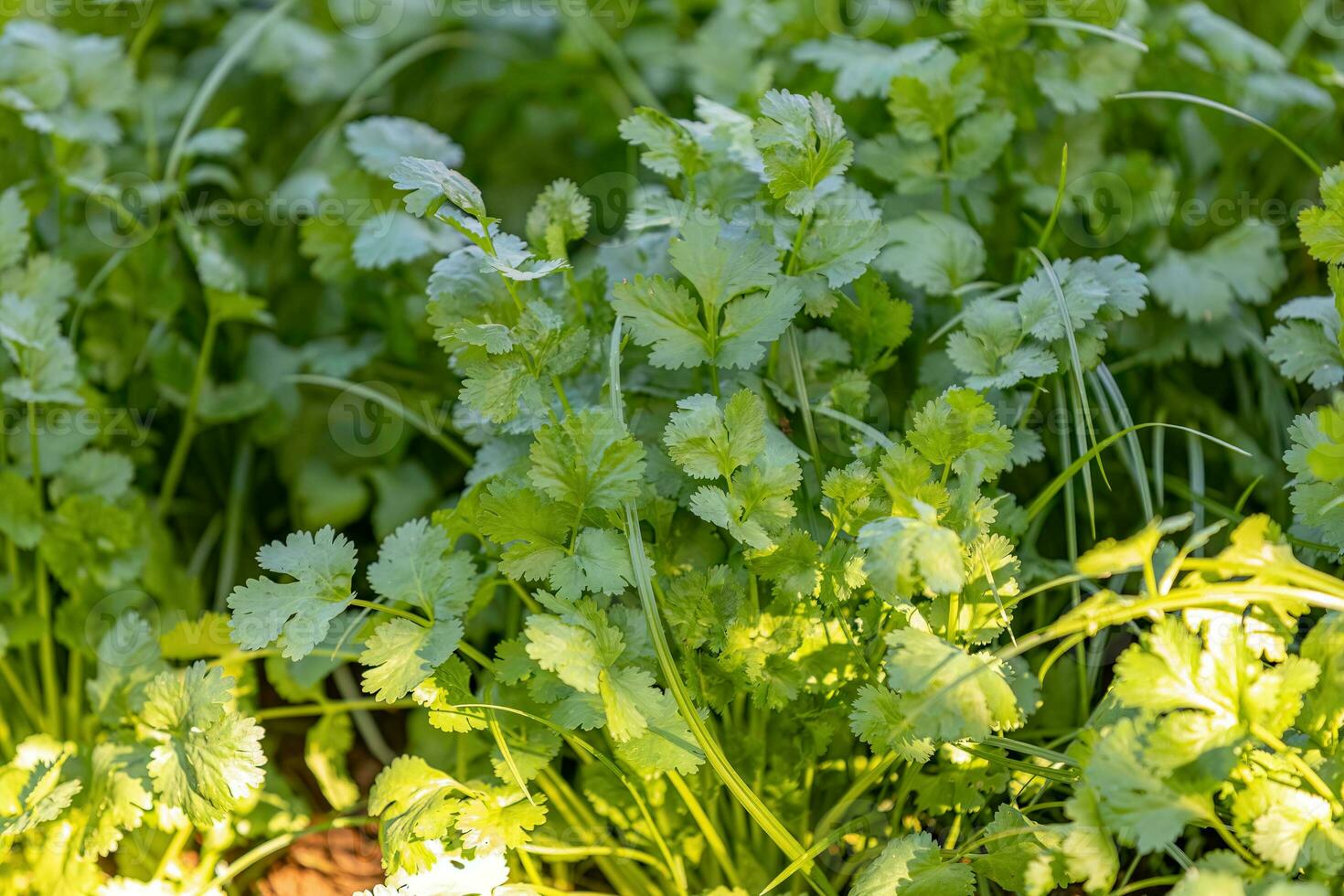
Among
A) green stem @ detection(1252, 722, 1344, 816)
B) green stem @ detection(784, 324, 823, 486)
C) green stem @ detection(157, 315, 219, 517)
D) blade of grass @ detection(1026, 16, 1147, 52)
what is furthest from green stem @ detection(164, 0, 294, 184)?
green stem @ detection(1252, 722, 1344, 816)

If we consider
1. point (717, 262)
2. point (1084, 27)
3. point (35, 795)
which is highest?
point (1084, 27)

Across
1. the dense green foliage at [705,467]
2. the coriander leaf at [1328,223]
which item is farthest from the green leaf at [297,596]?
the coriander leaf at [1328,223]

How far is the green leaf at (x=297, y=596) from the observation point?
707 mm

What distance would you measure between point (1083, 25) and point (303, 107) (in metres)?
0.95

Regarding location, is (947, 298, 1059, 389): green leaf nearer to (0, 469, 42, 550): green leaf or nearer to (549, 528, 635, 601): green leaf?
(549, 528, 635, 601): green leaf

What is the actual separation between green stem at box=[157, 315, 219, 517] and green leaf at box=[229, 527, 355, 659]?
0.42 m

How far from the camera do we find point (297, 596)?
72cm

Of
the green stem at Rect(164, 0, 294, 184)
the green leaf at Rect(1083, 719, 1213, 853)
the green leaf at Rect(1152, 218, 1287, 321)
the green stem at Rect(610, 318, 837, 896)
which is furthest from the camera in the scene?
the green stem at Rect(164, 0, 294, 184)

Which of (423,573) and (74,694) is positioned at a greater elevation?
(423,573)

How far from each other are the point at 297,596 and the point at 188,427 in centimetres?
48

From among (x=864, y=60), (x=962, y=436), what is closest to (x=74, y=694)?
(x=962, y=436)

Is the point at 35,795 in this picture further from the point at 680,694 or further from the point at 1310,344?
the point at 1310,344

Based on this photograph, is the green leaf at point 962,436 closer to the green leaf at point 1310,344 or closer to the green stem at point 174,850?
the green leaf at point 1310,344

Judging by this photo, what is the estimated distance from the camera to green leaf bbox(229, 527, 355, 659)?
27.8 inches
